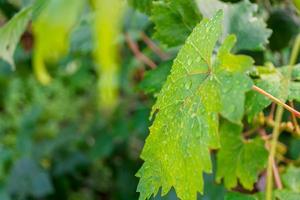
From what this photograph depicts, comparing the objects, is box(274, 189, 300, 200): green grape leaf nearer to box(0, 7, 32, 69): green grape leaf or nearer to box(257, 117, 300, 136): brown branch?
box(257, 117, 300, 136): brown branch

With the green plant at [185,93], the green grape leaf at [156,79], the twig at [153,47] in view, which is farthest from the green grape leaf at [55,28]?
the twig at [153,47]

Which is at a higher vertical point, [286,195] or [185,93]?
[185,93]

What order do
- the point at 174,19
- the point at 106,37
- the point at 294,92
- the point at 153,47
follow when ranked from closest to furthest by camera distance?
1. the point at 106,37
2. the point at 294,92
3. the point at 174,19
4. the point at 153,47

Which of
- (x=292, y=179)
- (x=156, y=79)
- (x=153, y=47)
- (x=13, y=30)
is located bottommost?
(x=292, y=179)

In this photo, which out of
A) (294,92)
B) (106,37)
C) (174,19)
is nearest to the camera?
(106,37)

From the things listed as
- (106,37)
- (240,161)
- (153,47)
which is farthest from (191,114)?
(153,47)

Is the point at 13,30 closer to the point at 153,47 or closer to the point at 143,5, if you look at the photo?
the point at 143,5
